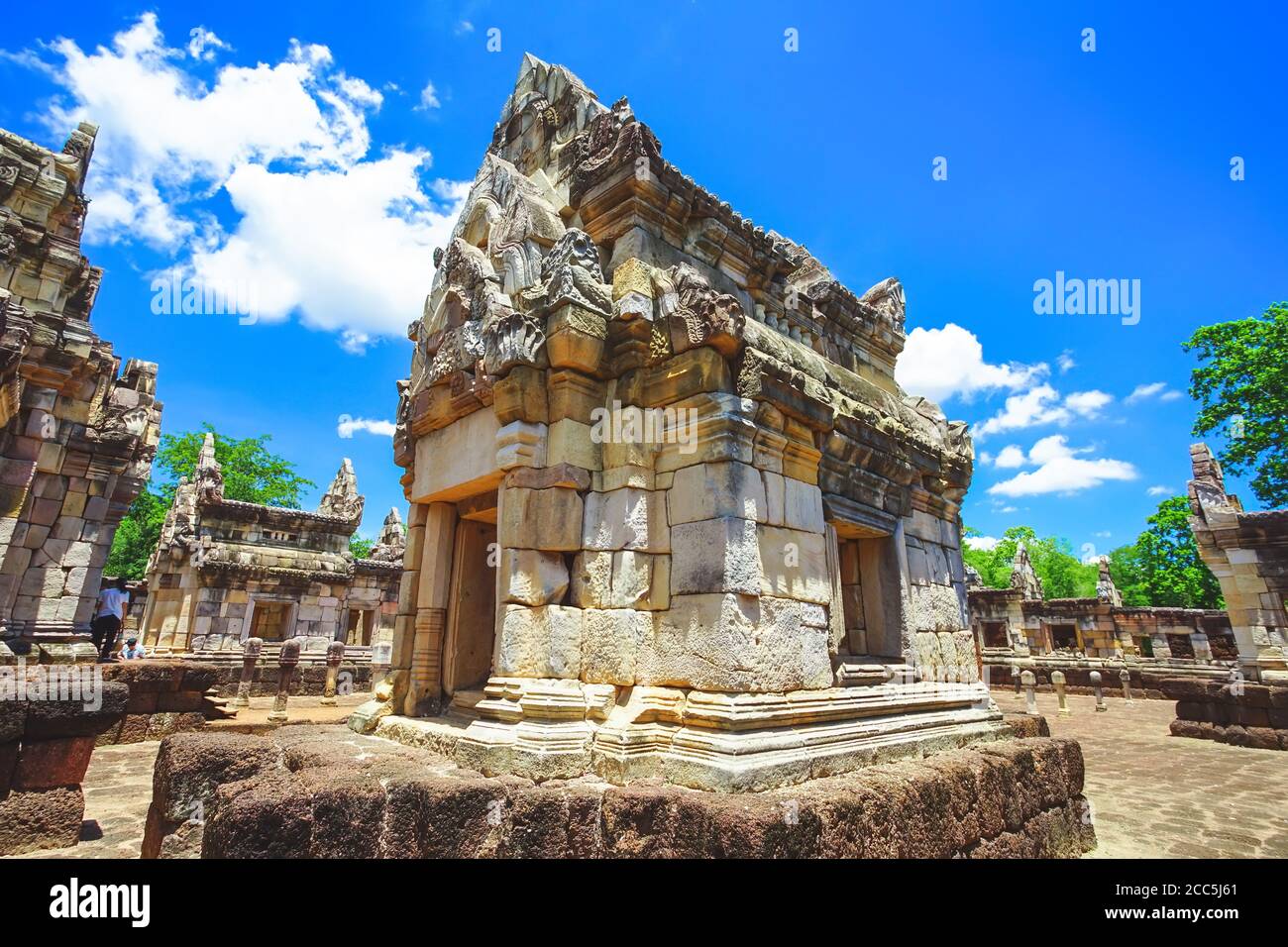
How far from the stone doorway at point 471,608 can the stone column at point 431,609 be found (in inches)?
2.6

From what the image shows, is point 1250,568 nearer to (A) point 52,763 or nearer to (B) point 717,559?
(B) point 717,559

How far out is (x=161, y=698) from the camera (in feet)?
31.3

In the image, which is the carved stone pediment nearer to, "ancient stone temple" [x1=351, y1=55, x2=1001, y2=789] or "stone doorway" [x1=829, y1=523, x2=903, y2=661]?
"ancient stone temple" [x1=351, y1=55, x2=1001, y2=789]

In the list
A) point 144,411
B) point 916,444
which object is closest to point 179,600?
point 144,411

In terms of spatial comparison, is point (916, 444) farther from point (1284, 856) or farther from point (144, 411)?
point (144, 411)

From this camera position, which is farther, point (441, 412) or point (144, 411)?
point (144, 411)

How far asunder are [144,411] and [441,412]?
9.34m

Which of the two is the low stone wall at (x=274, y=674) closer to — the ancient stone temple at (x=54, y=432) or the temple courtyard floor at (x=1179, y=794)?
the ancient stone temple at (x=54, y=432)

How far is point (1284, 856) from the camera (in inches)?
198

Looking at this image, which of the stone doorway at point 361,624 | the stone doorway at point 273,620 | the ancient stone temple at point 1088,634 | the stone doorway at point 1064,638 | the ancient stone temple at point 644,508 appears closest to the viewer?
the ancient stone temple at point 644,508

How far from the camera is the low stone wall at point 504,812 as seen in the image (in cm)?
267

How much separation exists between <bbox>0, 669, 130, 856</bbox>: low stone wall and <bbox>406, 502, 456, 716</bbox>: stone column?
85.6 inches

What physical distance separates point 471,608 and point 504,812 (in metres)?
3.05

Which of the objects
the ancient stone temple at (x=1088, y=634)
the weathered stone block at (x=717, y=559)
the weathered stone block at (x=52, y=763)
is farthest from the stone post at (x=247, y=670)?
the ancient stone temple at (x=1088, y=634)
